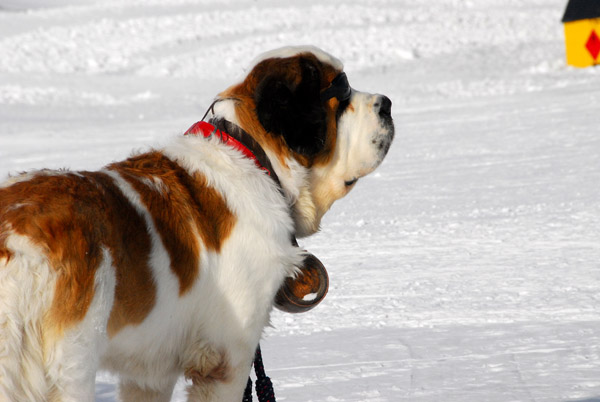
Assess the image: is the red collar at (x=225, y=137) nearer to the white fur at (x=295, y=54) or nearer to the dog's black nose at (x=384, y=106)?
the white fur at (x=295, y=54)

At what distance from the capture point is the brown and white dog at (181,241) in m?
1.97

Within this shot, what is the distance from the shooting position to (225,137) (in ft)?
9.09

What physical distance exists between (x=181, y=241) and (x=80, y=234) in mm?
407

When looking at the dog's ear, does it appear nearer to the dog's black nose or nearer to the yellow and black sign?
the dog's black nose

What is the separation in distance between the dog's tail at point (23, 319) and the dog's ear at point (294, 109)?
1058 millimetres

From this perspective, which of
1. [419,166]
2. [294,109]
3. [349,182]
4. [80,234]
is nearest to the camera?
[80,234]

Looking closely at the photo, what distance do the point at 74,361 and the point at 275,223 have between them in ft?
2.85

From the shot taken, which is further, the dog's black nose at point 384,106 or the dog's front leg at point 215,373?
the dog's black nose at point 384,106

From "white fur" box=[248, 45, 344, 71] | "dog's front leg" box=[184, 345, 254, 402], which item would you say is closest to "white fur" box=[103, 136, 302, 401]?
"dog's front leg" box=[184, 345, 254, 402]

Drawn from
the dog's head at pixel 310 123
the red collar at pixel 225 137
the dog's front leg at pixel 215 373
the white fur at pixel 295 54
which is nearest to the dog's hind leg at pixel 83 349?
the dog's front leg at pixel 215 373

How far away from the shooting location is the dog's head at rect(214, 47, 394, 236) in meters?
2.75

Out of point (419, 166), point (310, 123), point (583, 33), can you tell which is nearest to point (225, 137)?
point (310, 123)

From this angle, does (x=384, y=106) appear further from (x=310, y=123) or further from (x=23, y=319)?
(x=23, y=319)

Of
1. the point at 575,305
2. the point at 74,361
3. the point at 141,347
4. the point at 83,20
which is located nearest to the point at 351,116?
the point at 141,347
